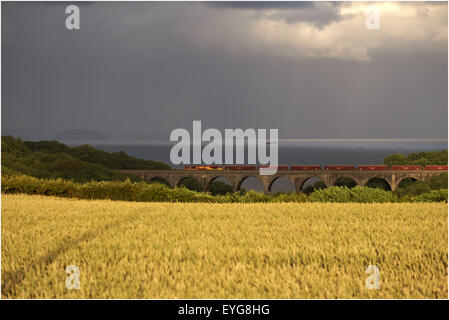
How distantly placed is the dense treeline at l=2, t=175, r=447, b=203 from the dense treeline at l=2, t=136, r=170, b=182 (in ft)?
32.3

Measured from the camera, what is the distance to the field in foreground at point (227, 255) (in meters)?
5.73

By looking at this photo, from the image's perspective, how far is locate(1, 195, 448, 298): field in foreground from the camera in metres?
5.73

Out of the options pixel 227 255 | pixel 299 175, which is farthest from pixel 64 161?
pixel 299 175

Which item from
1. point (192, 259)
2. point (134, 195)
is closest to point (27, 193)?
point (134, 195)

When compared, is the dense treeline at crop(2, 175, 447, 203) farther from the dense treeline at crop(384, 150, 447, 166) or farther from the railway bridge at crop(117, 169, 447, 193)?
the dense treeline at crop(384, 150, 447, 166)

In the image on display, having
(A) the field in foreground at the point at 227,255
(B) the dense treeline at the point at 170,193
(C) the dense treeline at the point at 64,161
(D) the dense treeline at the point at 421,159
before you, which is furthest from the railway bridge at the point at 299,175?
(A) the field in foreground at the point at 227,255

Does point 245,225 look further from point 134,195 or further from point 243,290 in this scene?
point 134,195

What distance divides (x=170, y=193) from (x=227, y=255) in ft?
41.8

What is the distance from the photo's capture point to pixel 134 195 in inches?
771

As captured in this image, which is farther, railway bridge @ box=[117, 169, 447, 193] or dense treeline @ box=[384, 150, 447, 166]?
dense treeline @ box=[384, 150, 447, 166]

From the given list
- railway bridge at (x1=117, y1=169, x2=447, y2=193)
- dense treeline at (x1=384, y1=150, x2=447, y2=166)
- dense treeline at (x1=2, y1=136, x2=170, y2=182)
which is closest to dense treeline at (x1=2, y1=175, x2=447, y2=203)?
dense treeline at (x1=2, y1=136, x2=170, y2=182)

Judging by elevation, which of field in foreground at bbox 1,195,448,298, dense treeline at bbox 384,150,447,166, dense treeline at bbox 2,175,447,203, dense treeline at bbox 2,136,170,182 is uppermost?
dense treeline at bbox 384,150,447,166

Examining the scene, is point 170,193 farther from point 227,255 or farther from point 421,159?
point 421,159

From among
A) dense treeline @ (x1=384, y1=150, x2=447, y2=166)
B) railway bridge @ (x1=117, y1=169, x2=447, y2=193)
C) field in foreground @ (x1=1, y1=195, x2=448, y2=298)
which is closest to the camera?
field in foreground @ (x1=1, y1=195, x2=448, y2=298)
